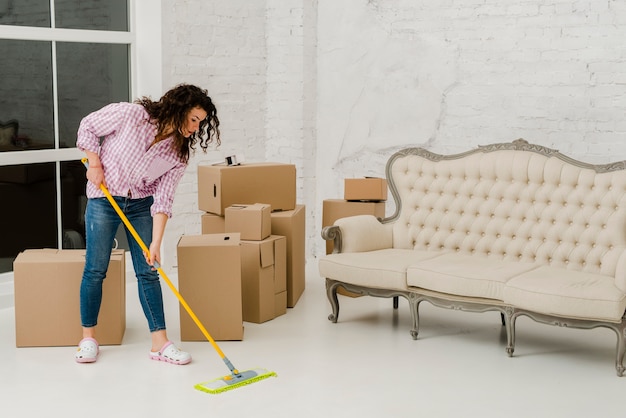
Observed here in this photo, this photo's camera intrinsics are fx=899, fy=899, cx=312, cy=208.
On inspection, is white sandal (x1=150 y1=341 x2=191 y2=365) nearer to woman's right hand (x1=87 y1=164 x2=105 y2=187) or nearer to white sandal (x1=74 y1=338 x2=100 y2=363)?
white sandal (x1=74 y1=338 x2=100 y2=363)

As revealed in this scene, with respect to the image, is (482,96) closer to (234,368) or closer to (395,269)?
(395,269)

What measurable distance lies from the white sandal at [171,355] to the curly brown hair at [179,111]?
2.71 feet

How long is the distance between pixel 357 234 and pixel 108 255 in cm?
139

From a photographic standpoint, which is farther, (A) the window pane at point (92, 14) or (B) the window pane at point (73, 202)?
(B) the window pane at point (73, 202)

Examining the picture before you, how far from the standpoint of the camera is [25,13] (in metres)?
4.91

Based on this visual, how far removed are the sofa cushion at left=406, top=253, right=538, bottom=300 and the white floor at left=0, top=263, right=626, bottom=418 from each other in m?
0.28

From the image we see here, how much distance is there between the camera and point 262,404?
3402 millimetres

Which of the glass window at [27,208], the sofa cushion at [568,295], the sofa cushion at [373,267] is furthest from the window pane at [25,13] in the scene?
the sofa cushion at [568,295]

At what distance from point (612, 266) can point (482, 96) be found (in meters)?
1.58

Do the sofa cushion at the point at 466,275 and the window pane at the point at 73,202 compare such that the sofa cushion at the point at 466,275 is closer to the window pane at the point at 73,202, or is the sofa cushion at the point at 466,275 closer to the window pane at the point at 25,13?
the window pane at the point at 73,202

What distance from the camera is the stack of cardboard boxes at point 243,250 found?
13.7ft

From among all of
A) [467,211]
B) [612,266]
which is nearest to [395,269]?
[467,211]

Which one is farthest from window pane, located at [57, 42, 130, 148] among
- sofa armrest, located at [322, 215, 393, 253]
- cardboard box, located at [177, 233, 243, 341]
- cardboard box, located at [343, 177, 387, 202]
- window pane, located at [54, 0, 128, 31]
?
sofa armrest, located at [322, 215, 393, 253]

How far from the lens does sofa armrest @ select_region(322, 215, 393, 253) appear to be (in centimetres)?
471
